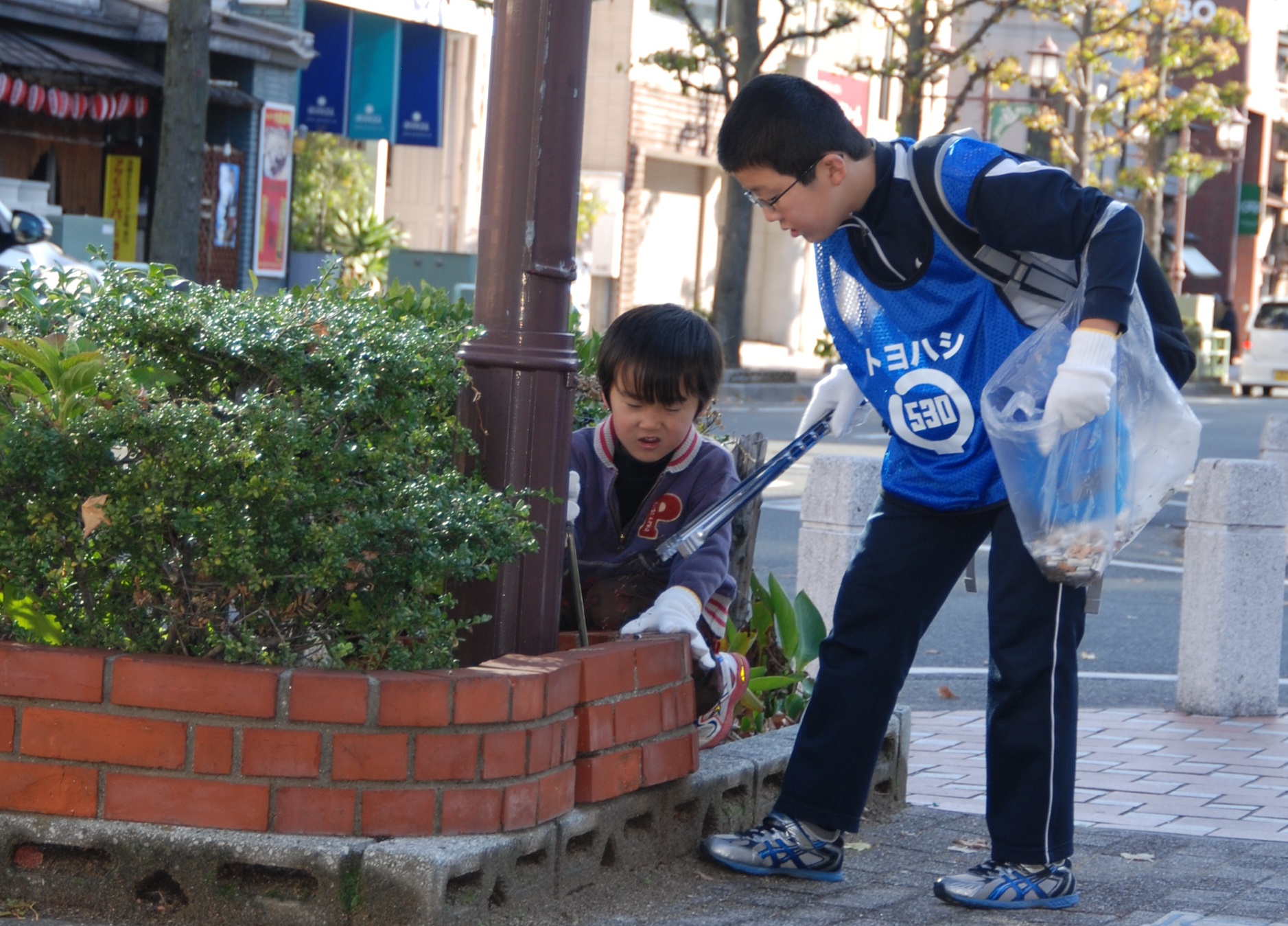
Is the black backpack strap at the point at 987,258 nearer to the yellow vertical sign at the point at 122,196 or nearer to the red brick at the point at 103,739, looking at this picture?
the red brick at the point at 103,739

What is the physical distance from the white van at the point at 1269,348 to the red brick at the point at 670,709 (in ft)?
100

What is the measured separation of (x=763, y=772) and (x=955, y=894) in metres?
0.60

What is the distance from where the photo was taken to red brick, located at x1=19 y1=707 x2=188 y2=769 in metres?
2.90

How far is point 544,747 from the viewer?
3.07m

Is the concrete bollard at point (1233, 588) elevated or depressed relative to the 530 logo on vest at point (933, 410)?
depressed

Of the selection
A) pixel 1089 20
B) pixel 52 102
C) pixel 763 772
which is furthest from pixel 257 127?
pixel 763 772

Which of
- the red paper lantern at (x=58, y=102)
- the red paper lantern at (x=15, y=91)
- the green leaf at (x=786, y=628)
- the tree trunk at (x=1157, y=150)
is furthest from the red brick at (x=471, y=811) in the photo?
the tree trunk at (x=1157, y=150)

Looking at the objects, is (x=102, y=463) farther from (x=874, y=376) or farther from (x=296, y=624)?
(x=874, y=376)

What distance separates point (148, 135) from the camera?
1984cm

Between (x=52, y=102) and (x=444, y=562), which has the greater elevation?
(x=52, y=102)

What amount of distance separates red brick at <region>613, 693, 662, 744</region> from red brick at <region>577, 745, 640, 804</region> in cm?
3

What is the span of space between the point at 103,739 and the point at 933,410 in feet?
5.50

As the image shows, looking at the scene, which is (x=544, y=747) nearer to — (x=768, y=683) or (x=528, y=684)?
(x=528, y=684)

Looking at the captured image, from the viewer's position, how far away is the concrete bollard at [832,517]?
545cm
